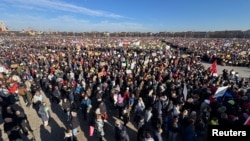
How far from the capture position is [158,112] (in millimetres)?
10008

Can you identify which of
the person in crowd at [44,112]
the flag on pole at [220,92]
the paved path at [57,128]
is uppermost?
the flag on pole at [220,92]

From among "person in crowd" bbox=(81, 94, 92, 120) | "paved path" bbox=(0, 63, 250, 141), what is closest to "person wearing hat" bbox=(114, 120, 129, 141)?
"paved path" bbox=(0, 63, 250, 141)

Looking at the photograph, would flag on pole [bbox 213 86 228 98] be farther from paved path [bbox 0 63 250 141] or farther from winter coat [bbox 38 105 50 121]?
winter coat [bbox 38 105 50 121]

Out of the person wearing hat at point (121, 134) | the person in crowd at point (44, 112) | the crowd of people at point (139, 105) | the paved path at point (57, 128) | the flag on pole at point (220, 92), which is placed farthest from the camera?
the flag on pole at point (220, 92)

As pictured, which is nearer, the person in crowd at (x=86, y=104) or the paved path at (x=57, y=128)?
the paved path at (x=57, y=128)

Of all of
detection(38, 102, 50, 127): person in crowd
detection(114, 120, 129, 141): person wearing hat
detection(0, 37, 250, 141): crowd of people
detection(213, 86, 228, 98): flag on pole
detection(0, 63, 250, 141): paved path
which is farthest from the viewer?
detection(213, 86, 228, 98): flag on pole

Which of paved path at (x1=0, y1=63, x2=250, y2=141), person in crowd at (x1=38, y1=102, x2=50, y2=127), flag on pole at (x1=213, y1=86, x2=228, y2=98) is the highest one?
flag on pole at (x1=213, y1=86, x2=228, y2=98)

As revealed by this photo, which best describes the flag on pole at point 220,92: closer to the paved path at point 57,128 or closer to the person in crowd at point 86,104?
the paved path at point 57,128

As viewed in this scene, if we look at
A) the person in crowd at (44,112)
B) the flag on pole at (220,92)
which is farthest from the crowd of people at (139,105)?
the flag on pole at (220,92)

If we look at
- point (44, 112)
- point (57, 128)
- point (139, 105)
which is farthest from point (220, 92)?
point (44, 112)

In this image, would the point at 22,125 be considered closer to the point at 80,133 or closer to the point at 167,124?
the point at 80,133

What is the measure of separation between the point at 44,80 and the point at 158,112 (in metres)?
8.52

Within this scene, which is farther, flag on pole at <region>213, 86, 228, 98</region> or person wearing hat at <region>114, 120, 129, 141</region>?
flag on pole at <region>213, 86, 228, 98</region>

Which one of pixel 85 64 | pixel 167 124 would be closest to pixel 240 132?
pixel 167 124
